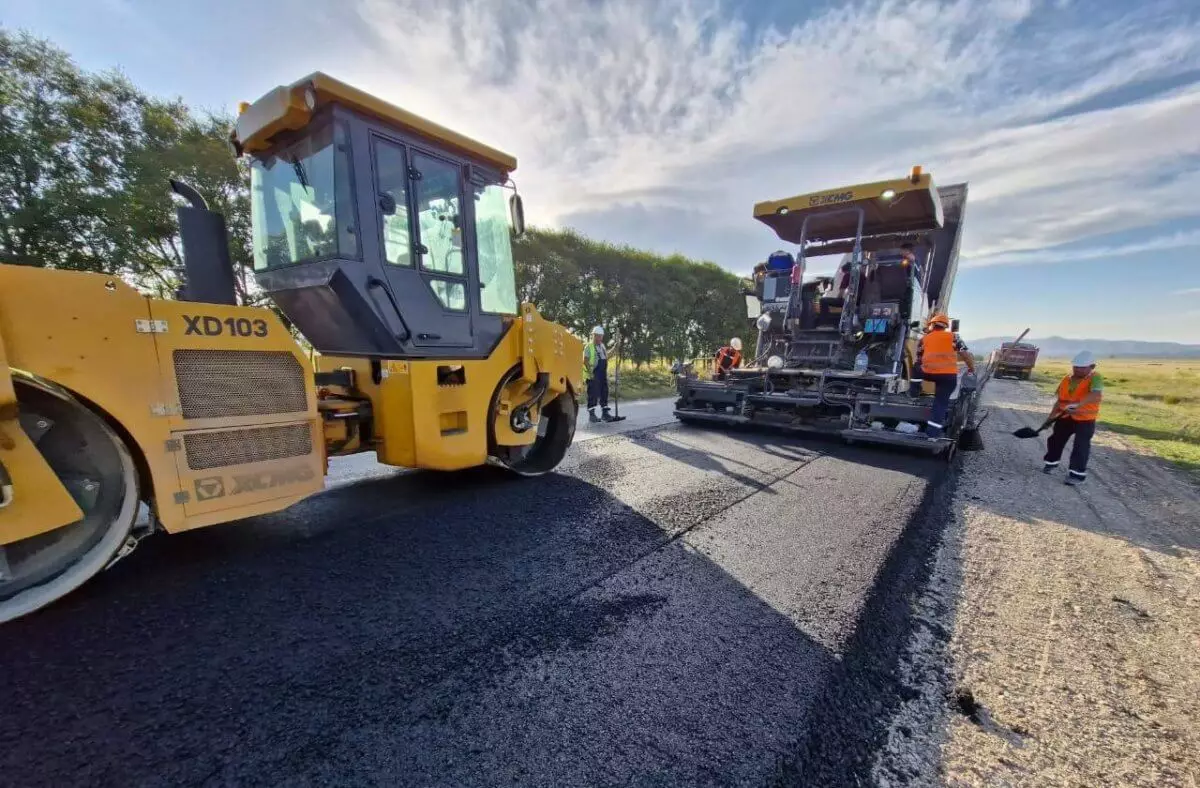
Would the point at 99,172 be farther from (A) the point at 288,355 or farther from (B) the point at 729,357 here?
(B) the point at 729,357

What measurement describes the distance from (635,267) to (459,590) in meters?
14.6

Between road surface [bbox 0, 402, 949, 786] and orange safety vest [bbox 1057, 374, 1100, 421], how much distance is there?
309cm

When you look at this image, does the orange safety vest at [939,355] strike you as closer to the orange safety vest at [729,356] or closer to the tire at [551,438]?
the orange safety vest at [729,356]

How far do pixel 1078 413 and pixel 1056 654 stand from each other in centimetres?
434

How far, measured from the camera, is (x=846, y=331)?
6.98 m

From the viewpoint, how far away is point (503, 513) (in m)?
3.51

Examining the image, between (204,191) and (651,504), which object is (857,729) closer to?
(651,504)

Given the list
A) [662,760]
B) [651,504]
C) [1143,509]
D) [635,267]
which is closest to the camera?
[662,760]

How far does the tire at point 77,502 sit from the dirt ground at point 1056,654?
3218 mm

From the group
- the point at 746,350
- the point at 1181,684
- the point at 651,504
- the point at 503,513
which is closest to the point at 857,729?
the point at 1181,684

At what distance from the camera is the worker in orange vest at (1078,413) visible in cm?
488

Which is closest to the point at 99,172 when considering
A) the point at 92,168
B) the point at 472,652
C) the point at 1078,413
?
the point at 92,168

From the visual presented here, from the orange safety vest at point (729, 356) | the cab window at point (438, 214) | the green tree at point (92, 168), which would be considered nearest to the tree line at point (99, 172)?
the green tree at point (92, 168)

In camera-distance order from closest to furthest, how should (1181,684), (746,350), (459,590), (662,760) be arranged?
(662,760) < (1181,684) < (459,590) < (746,350)
